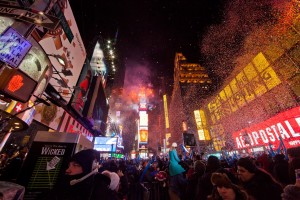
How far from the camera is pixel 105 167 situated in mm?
5590

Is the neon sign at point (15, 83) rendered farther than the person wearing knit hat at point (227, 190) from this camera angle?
Yes

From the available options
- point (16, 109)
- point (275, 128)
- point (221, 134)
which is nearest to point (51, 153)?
point (16, 109)

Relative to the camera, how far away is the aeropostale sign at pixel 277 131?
54.4 feet

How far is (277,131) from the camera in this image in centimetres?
1912

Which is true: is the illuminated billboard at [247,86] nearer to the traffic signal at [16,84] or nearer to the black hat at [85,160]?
the black hat at [85,160]

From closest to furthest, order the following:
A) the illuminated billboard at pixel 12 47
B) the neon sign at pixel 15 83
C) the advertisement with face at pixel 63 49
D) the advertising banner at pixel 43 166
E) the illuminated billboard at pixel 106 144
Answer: the advertising banner at pixel 43 166, the illuminated billboard at pixel 12 47, the neon sign at pixel 15 83, the advertisement with face at pixel 63 49, the illuminated billboard at pixel 106 144

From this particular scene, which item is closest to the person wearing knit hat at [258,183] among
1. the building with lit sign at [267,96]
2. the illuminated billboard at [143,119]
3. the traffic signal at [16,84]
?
the traffic signal at [16,84]

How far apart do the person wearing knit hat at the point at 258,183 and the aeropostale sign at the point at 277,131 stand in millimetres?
13477

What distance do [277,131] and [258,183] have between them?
2222 centimetres

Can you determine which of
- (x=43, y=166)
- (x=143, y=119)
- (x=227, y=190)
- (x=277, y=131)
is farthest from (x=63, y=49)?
(x=143, y=119)

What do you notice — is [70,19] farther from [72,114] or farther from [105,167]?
[105,167]

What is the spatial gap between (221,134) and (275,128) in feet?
61.9

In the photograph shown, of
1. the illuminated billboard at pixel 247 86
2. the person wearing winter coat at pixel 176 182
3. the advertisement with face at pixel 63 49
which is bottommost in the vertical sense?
the person wearing winter coat at pixel 176 182

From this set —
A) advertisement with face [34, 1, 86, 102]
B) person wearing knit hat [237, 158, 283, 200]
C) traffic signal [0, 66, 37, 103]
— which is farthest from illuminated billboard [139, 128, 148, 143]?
person wearing knit hat [237, 158, 283, 200]
